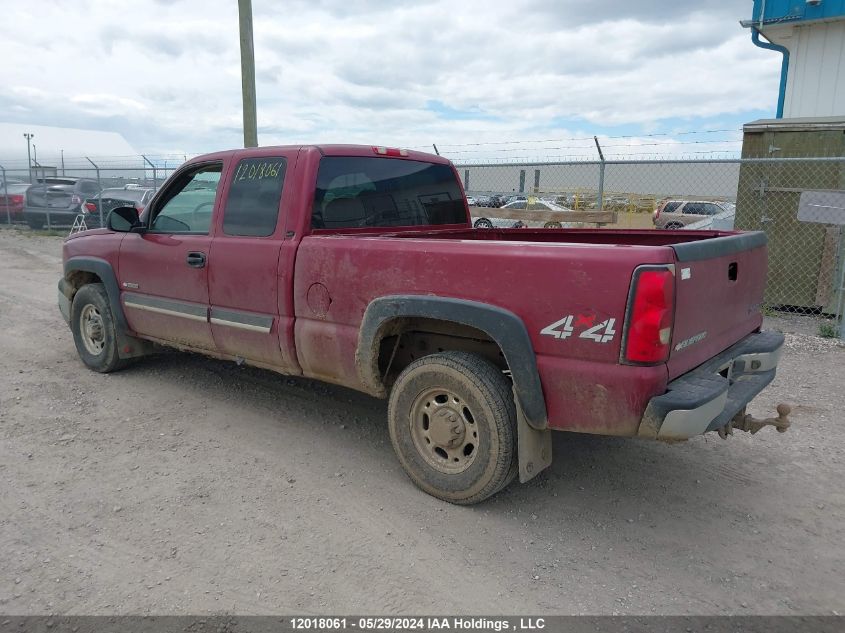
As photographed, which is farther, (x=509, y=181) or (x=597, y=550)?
(x=509, y=181)

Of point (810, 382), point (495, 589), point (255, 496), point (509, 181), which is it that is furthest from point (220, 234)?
point (509, 181)

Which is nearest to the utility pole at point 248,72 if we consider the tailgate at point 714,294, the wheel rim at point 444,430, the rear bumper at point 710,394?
the wheel rim at point 444,430

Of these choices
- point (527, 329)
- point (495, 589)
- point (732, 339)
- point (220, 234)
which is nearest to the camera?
point (495, 589)

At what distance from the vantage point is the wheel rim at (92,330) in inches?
223

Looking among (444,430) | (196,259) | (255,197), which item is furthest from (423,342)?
(196,259)

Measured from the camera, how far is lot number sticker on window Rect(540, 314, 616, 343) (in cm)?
275

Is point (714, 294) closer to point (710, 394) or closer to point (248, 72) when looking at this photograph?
point (710, 394)

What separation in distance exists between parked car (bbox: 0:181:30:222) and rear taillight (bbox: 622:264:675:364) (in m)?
20.9

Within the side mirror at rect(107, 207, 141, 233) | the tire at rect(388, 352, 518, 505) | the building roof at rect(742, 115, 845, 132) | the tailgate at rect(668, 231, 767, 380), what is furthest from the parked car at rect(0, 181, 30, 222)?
the tailgate at rect(668, 231, 767, 380)

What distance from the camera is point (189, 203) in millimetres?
4812

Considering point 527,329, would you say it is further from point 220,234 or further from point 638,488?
point 220,234

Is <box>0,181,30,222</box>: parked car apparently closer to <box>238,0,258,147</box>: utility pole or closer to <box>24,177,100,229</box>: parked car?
<box>24,177,100,229</box>: parked car

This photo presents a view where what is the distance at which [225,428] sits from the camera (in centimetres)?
450

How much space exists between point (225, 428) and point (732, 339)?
10.8 ft
